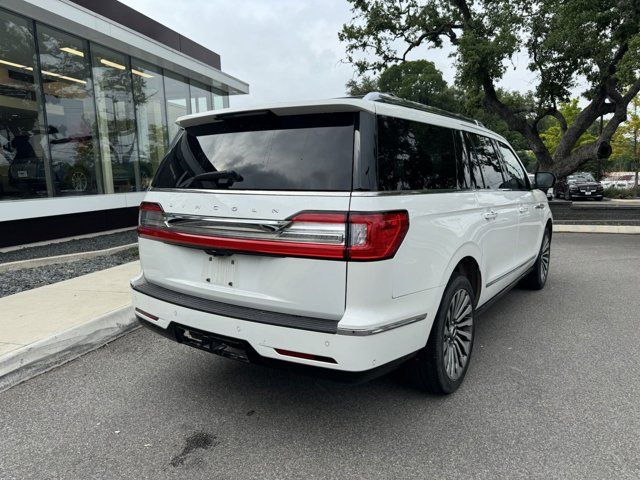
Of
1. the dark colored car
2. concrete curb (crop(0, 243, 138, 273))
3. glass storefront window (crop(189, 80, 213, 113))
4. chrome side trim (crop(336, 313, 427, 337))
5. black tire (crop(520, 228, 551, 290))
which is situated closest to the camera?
chrome side trim (crop(336, 313, 427, 337))

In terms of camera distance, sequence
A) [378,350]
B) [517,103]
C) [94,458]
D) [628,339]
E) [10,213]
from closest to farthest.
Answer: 1. [378,350]
2. [94,458]
3. [628,339]
4. [10,213]
5. [517,103]

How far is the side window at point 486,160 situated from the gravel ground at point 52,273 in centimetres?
570

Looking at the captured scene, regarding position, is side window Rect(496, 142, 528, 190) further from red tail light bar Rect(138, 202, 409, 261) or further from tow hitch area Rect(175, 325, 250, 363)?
tow hitch area Rect(175, 325, 250, 363)

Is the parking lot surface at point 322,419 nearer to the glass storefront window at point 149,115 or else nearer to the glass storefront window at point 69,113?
the glass storefront window at point 69,113

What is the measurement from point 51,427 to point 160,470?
3.20 feet

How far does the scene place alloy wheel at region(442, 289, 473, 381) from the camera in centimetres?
311

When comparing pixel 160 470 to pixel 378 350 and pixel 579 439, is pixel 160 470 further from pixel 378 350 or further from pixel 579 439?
pixel 579 439

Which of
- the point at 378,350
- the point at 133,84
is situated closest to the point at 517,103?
the point at 133,84

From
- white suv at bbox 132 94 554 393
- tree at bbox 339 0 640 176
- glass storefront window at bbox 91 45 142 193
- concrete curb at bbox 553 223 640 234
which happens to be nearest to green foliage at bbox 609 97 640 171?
tree at bbox 339 0 640 176

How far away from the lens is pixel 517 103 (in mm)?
18062

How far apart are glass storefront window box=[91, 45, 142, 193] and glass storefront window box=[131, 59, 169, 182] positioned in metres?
0.28

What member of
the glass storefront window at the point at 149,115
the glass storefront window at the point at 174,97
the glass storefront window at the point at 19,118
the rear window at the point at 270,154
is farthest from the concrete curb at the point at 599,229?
the glass storefront window at the point at 19,118

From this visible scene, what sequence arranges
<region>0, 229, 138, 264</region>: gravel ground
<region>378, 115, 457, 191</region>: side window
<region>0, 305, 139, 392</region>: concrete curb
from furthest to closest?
<region>0, 229, 138, 264</region>: gravel ground → <region>0, 305, 139, 392</region>: concrete curb → <region>378, 115, 457, 191</region>: side window

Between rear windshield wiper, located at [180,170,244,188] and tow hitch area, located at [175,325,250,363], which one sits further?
rear windshield wiper, located at [180,170,244,188]
